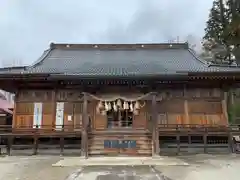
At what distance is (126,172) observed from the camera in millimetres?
7738

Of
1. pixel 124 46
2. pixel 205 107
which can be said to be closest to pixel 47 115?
pixel 205 107

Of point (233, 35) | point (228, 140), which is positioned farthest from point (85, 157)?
point (233, 35)

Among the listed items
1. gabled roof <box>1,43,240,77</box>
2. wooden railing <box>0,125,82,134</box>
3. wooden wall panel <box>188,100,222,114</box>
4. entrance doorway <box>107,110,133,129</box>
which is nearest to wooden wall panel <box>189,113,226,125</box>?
wooden wall panel <box>188,100,222,114</box>

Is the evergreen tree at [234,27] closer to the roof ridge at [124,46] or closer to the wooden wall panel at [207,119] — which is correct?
the roof ridge at [124,46]

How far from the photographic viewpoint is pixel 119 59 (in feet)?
57.9

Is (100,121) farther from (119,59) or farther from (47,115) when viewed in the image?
(119,59)

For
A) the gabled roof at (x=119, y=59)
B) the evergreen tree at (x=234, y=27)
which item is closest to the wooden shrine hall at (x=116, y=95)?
the gabled roof at (x=119, y=59)

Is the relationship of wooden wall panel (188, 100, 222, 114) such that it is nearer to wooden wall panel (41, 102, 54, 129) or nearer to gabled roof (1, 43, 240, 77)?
gabled roof (1, 43, 240, 77)

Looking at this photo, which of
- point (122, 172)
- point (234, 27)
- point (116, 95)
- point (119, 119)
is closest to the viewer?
point (122, 172)

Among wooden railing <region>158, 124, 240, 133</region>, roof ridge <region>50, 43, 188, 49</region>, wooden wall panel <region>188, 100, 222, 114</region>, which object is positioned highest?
roof ridge <region>50, 43, 188, 49</region>

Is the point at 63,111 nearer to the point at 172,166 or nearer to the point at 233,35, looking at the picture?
the point at 172,166

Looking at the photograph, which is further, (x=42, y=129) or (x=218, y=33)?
(x=218, y=33)

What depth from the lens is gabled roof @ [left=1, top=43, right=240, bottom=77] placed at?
1458 cm

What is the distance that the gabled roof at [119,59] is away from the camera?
14578 mm
